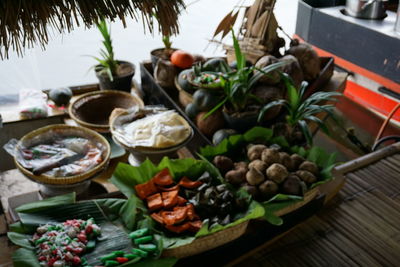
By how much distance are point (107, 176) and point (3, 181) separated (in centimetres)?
43

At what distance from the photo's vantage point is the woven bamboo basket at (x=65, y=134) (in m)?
1.38

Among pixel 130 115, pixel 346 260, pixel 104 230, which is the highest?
pixel 130 115

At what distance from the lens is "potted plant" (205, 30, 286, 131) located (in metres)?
1.62

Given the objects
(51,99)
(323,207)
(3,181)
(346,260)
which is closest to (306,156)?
(323,207)

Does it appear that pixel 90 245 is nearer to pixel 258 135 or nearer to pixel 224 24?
pixel 258 135

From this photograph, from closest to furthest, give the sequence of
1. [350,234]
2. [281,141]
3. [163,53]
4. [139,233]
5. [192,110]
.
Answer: [139,233], [350,234], [281,141], [192,110], [163,53]

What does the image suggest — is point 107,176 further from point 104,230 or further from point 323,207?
point 323,207

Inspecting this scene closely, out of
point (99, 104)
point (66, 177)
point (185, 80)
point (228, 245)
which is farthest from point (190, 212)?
point (99, 104)

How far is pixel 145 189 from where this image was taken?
1.28m

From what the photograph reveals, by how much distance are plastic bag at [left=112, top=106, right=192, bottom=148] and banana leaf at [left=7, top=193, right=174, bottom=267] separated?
343 millimetres

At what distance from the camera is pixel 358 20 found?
2.85m

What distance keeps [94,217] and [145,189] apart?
186 millimetres

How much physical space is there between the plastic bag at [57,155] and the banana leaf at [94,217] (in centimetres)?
19

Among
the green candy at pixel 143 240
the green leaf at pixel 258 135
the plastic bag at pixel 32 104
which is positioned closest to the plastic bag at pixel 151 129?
the green leaf at pixel 258 135
